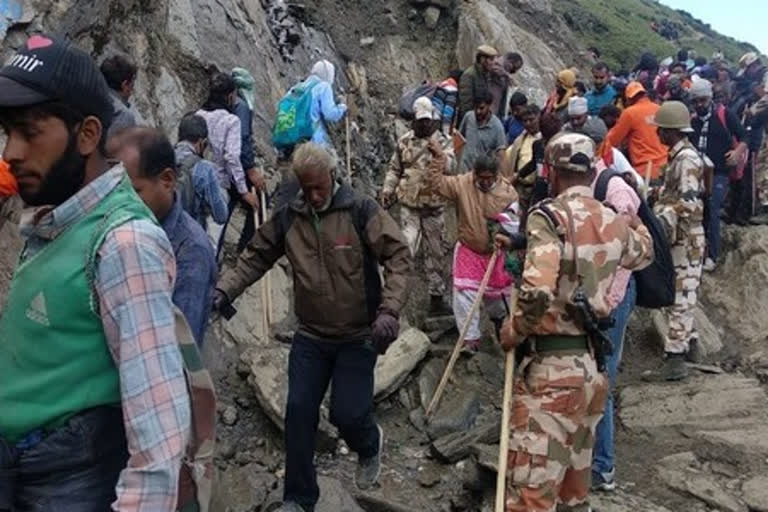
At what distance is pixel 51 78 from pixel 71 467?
987 mm

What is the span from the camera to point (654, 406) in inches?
298

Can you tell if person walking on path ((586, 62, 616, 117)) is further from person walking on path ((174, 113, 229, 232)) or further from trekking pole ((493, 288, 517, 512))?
trekking pole ((493, 288, 517, 512))

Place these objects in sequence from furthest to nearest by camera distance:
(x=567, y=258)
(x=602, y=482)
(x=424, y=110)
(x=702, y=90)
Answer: (x=702, y=90) < (x=424, y=110) < (x=602, y=482) < (x=567, y=258)

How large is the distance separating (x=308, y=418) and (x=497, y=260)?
320 centimetres

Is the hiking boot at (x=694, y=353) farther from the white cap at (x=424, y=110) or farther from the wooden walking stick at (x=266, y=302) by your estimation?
the wooden walking stick at (x=266, y=302)

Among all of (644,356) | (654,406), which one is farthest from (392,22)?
(654,406)

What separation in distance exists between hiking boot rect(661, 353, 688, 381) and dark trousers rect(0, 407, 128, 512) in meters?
7.27

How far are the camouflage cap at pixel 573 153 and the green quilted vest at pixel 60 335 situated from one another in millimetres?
2831

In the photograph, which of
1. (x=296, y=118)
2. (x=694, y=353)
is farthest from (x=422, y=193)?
(x=694, y=353)

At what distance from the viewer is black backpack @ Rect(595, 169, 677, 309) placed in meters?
5.41

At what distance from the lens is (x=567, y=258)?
4.12 meters

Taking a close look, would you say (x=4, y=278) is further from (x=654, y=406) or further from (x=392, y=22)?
(x=392, y=22)

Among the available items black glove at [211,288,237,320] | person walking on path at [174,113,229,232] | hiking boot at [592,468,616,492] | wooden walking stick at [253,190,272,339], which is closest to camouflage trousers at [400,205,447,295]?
wooden walking stick at [253,190,272,339]

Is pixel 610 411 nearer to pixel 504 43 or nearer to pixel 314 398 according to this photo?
pixel 314 398
